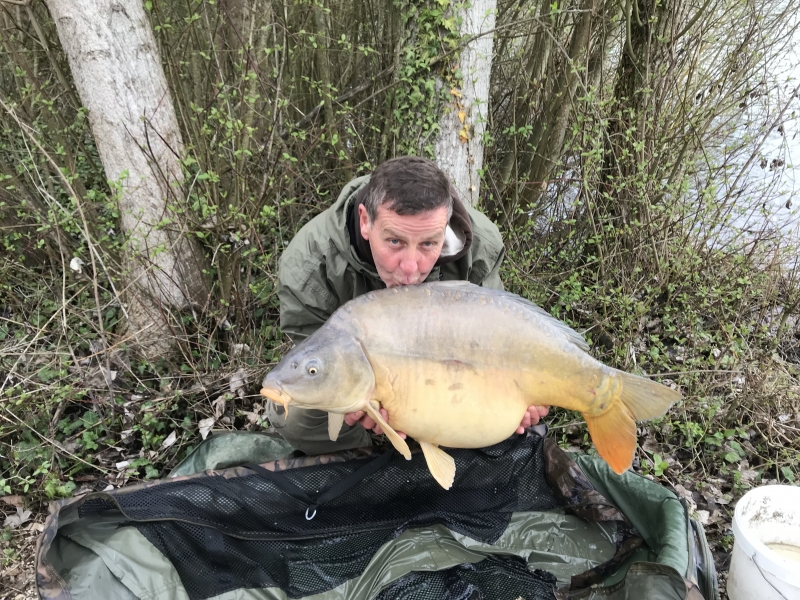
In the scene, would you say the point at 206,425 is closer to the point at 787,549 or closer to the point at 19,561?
the point at 19,561

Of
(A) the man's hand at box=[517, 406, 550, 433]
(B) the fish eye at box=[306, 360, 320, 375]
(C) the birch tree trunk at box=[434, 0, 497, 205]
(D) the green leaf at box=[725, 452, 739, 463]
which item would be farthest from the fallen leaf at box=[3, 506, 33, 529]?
(D) the green leaf at box=[725, 452, 739, 463]

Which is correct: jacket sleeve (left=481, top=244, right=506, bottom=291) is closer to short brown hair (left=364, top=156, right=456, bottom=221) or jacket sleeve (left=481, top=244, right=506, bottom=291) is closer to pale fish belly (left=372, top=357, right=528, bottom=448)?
short brown hair (left=364, top=156, right=456, bottom=221)

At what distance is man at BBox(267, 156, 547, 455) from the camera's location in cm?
137

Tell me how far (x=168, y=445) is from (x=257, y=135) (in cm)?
143

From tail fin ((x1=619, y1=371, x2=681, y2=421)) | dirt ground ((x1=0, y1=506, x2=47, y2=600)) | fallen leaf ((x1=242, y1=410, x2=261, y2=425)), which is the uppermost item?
tail fin ((x1=619, y1=371, x2=681, y2=421))

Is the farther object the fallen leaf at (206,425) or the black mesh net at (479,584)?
the fallen leaf at (206,425)

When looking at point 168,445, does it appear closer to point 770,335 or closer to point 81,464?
Result: point 81,464

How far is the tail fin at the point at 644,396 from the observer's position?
4.31 ft

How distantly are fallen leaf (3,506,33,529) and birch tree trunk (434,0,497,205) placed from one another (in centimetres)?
203

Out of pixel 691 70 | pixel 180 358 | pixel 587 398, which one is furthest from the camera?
pixel 691 70

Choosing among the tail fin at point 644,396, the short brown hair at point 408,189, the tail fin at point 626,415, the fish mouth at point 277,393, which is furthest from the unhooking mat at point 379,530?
the short brown hair at point 408,189

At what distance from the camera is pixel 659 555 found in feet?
4.68

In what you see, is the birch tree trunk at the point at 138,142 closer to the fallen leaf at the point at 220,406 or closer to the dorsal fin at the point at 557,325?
the fallen leaf at the point at 220,406

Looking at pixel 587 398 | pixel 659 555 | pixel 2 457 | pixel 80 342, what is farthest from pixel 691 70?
pixel 2 457
